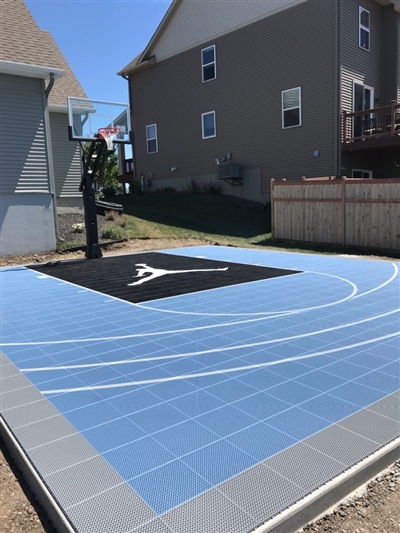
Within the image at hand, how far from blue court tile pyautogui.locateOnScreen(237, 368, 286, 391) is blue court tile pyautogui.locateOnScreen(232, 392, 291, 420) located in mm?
189

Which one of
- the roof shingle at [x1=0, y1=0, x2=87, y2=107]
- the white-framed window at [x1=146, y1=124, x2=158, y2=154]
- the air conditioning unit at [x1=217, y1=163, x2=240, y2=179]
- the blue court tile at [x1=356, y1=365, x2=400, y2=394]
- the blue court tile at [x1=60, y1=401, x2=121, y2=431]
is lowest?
the blue court tile at [x1=356, y1=365, x2=400, y2=394]

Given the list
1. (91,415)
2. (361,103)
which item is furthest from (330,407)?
(361,103)

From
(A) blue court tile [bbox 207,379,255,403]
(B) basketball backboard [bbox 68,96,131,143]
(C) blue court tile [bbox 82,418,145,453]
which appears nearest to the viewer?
(C) blue court tile [bbox 82,418,145,453]

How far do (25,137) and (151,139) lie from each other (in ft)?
43.1

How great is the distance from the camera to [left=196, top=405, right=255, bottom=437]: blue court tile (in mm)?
3303

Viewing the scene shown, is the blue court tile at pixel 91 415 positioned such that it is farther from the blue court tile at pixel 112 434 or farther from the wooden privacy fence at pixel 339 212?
the wooden privacy fence at pixel 339 212

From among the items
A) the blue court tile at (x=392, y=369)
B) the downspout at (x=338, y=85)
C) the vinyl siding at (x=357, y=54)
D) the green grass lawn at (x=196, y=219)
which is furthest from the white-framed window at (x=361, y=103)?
the blue court tile at (x=392, y=369)

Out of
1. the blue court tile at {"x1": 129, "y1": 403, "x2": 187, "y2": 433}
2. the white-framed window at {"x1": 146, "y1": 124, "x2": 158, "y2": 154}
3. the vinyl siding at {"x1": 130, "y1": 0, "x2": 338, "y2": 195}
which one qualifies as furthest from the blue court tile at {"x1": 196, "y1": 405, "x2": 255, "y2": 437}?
the white-framed window at {"x1": 146, "y1": 124, "x2": 158, "y2": 154}

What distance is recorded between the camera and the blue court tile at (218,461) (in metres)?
2.75

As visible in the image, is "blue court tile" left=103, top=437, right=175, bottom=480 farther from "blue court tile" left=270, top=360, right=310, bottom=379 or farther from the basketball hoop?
the basketball hoop

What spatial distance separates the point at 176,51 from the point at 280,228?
13.4 meters

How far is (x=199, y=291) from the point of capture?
330 inches

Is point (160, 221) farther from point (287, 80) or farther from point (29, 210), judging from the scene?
point (287, 80)

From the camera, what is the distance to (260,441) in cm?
313
